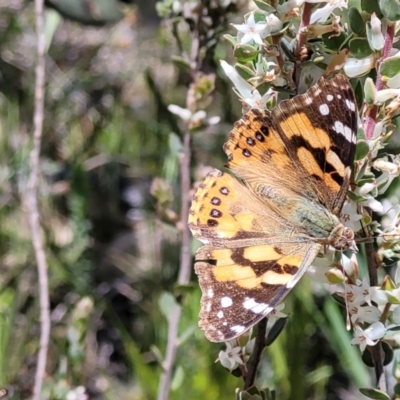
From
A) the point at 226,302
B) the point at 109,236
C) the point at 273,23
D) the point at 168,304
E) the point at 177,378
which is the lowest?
the point at 109,236

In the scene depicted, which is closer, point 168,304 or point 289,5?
point 289,5

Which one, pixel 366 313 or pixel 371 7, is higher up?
pixel 371 7

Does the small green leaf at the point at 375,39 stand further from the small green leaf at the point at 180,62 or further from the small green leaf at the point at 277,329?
the small green leaf at the point at 180,62

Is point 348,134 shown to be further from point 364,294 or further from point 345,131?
point 364,294

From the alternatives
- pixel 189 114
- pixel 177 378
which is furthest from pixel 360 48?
pixel 177 378

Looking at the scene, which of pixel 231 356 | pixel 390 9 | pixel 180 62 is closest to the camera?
pixel 390 9

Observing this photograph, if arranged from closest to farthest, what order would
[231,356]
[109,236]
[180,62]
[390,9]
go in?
[390,9] → [231,356] → [180,62] → [109,236]
